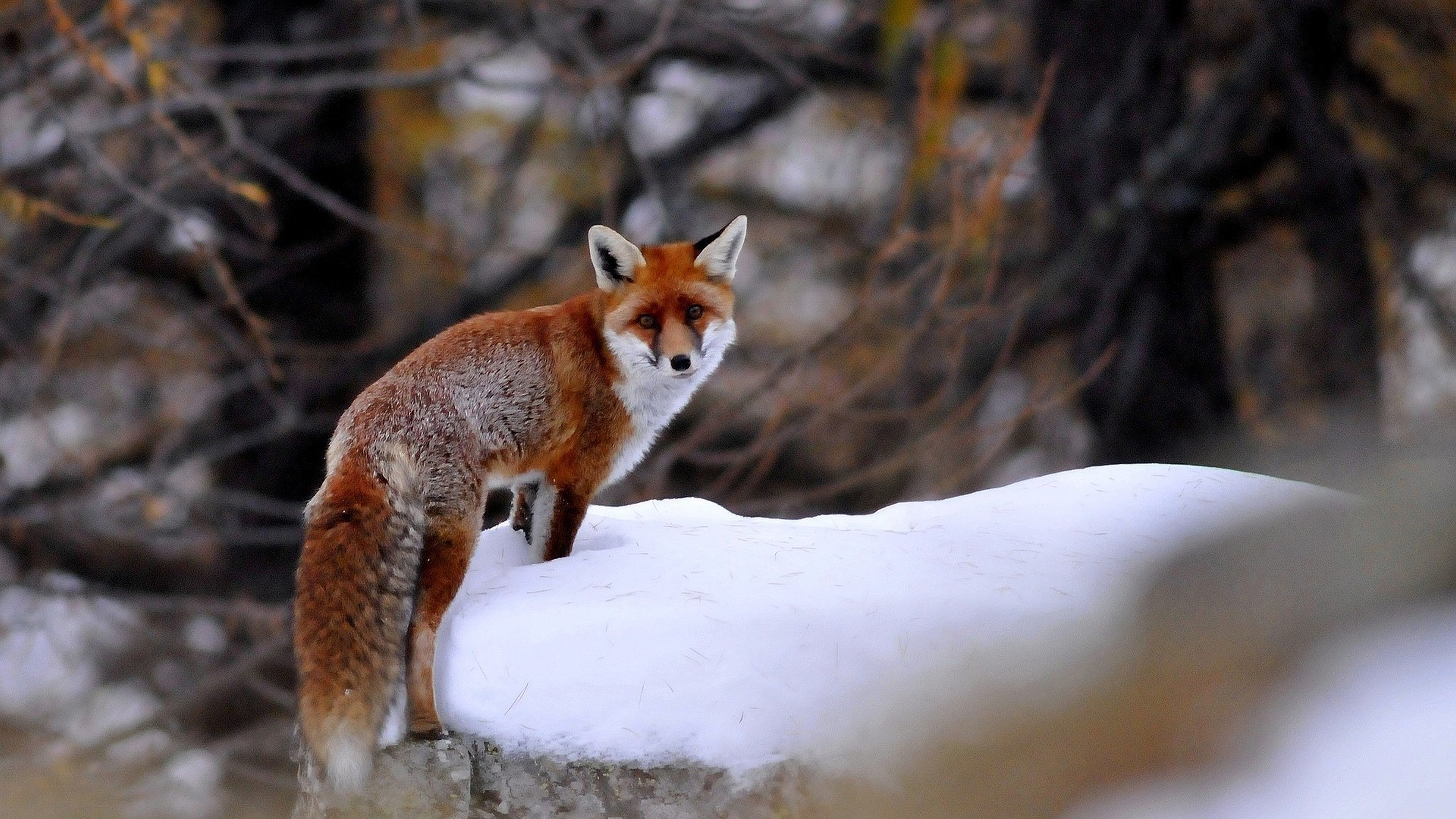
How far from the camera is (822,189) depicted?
1223 cm

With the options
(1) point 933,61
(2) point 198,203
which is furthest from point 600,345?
(2) point 198,203

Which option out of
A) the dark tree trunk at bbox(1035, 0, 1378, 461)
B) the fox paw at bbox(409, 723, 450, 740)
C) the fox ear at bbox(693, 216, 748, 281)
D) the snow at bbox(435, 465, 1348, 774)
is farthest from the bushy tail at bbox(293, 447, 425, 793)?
the dark tree trunk at bbox(1035, 0, 1378, 461)

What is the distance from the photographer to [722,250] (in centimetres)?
459

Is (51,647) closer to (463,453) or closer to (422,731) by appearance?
(463,453)

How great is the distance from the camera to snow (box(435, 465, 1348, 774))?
11.4 feet

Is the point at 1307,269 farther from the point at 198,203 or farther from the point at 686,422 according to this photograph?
the point at 198,203

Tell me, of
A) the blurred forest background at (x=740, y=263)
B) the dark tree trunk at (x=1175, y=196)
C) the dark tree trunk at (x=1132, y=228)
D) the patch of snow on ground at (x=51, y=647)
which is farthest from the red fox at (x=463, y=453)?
the dark tree trunk at (x=1132, y=228)

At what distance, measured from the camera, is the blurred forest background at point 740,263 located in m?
8.10

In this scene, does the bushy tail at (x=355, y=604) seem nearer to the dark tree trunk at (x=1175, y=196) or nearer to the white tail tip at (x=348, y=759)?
the white tail tip at (x=348, y=759)

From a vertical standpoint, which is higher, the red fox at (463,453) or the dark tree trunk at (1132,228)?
the dark tree trunk at (1132,228)

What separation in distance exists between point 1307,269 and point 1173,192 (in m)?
1.68

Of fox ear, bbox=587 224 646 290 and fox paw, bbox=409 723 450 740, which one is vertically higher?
fox ear, bbox=587 224 646 290

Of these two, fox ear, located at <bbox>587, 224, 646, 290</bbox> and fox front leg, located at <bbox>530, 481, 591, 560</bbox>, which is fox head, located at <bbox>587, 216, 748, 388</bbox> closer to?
fox ear, located at <bbox>587, 224, 646, 290</bbox>

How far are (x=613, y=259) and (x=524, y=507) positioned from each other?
3.18ft
